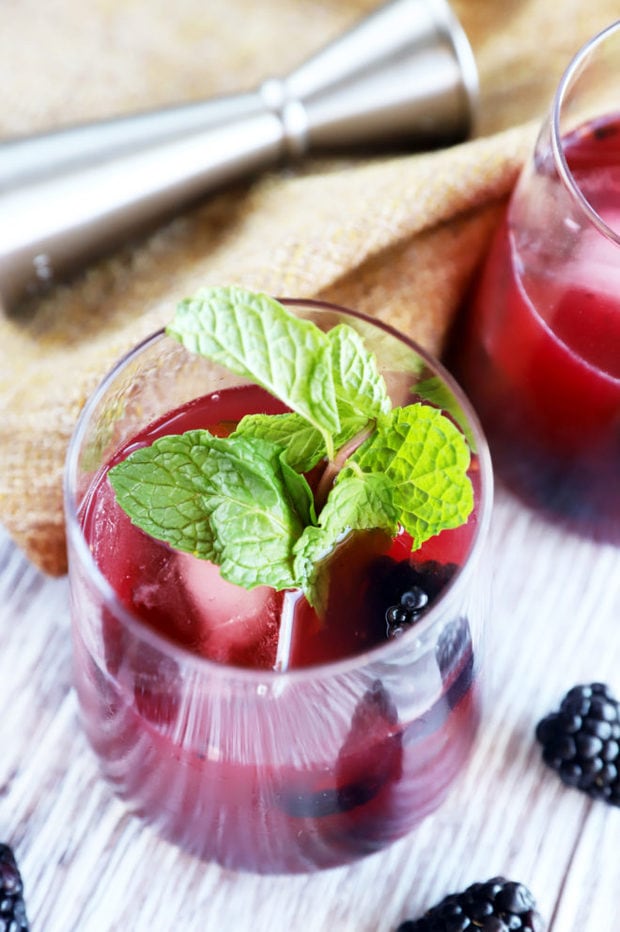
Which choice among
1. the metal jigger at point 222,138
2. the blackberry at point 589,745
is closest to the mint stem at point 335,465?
the blackberry at point 589,745

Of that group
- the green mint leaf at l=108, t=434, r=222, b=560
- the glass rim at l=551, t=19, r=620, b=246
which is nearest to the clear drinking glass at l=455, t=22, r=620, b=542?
the glass rim at l=551, t=19, r=620, b=246

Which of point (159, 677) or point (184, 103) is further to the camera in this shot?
point (184, 103)

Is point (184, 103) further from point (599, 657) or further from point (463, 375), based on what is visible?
point (599, 657)

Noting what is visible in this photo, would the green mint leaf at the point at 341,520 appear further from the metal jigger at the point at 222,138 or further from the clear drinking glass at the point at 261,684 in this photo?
the metal jigger at the point at 222,138

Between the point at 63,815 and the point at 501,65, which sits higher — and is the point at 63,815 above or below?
below

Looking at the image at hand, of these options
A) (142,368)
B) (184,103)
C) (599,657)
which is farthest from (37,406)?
(599,657)

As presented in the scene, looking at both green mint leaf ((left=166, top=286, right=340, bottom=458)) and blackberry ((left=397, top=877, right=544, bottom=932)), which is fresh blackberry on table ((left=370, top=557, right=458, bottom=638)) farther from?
blackberry ((left=397, top=877, right=544, bottom=932))
